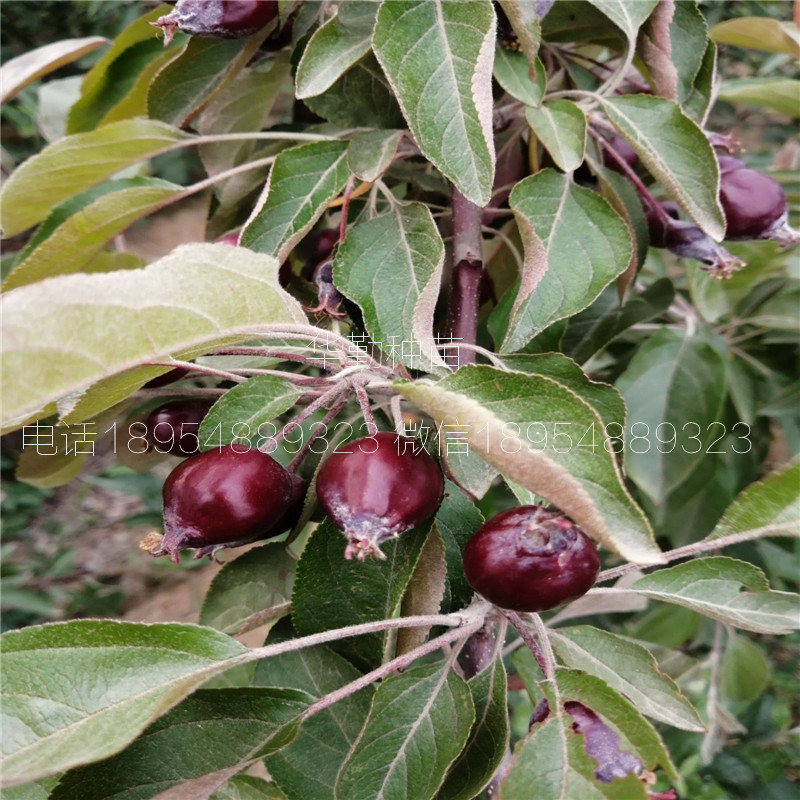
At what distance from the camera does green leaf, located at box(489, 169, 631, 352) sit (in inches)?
19.4

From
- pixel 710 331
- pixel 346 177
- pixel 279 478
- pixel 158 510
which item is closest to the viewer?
A: pixel 279 478

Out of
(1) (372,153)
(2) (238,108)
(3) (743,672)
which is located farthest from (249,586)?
(3) (743,672)

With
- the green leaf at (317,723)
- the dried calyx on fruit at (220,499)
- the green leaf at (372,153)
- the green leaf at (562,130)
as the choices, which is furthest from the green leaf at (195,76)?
the green leaf at (317,723)

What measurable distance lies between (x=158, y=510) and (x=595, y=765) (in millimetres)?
1345

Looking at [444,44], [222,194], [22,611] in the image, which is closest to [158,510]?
[22,611]

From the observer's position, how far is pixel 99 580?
87.8 inches

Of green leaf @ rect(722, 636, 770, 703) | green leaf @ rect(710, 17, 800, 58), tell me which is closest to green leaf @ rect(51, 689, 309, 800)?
green leaf @ rect(710, 17, 800, 58)

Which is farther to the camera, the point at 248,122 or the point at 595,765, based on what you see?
the point at 248,122

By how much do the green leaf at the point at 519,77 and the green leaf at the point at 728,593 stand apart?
342 mm

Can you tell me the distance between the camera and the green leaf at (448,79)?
0.47m

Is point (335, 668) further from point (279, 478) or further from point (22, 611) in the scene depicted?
point (22, 611)

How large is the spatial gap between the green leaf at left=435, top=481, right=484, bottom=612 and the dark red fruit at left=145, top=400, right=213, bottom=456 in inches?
7.2

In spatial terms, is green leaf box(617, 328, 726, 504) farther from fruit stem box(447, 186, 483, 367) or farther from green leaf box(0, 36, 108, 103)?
green leaf box(0, 36, 108, 103)

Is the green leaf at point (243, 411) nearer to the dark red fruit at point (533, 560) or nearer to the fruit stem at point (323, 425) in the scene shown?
the fruit stem at point (323, 425)
